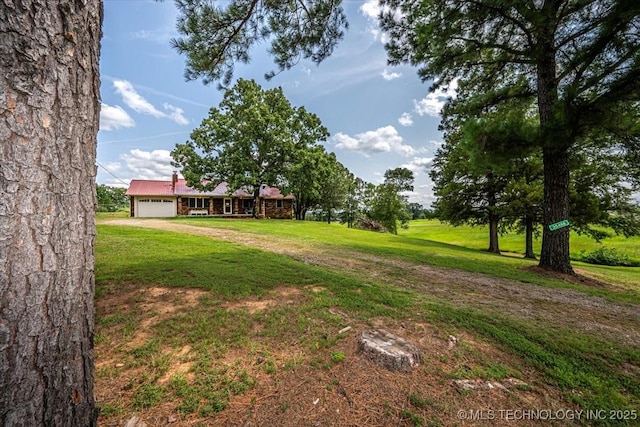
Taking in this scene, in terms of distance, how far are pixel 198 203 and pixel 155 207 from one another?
12.1ft

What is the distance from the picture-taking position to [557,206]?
642 cm

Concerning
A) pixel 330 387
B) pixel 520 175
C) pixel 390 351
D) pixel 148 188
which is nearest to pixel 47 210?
pixel 330 387

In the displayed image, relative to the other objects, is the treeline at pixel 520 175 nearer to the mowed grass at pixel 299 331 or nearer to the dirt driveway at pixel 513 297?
the dirt driveway at pixel 513 297

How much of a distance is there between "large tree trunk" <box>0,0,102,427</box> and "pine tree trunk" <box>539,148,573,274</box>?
27.8 feet

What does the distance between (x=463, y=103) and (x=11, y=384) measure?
9041 millimetres

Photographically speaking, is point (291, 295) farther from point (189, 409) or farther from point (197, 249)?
point (197, 249)

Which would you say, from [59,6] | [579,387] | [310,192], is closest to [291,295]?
[579,387]

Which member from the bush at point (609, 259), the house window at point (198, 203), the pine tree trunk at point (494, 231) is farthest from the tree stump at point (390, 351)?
the house window at point (198, 203)

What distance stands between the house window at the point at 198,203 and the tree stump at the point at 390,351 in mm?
26396

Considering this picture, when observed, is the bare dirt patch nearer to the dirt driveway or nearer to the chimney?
the dirt driveway

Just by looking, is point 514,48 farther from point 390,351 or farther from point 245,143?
point 245,143

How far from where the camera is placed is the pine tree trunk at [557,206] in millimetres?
6383

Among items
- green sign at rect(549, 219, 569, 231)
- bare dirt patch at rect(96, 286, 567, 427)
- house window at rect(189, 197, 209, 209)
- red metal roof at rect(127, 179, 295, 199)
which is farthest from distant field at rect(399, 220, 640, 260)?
house window at rect(189, 197, 209, 209)

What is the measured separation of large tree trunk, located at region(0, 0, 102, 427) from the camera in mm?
1062
